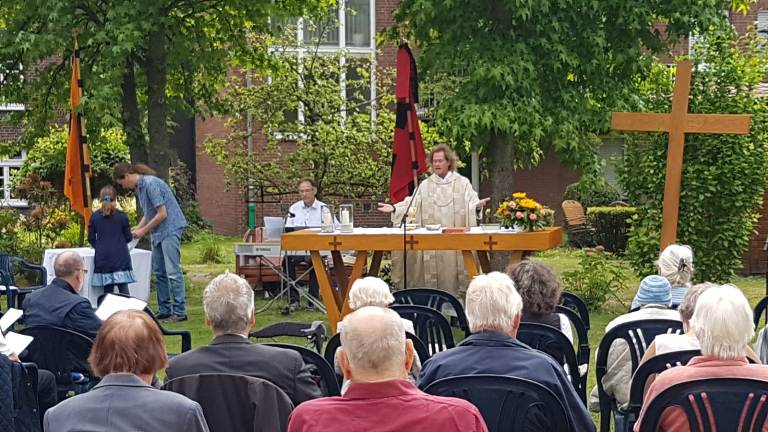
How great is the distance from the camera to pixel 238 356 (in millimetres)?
4391

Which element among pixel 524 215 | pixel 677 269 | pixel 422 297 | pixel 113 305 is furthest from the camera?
pixel 524 215

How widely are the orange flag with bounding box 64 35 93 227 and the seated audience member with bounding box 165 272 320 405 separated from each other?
841 cm

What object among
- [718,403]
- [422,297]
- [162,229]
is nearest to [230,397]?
[718,403]

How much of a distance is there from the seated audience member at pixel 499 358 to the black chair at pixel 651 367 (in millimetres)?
602

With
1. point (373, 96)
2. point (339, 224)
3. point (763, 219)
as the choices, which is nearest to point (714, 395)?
point (339, 224)

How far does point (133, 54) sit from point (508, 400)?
35.7 feet

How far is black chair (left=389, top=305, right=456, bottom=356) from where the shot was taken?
20.5 feet

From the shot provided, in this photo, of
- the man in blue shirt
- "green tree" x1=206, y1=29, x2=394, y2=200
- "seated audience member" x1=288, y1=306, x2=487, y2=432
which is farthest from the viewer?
"green tree" x1=206, y1=29, x2=394, y2=200

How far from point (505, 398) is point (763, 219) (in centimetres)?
1258

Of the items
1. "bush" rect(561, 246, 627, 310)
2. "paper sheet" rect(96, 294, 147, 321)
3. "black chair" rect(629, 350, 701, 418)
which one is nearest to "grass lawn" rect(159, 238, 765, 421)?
"bush" rect(561, 246, 627, 310)

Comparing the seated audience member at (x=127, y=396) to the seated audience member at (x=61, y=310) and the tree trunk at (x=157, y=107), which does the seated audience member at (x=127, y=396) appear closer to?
the seated audience member at (x=61, y=310)

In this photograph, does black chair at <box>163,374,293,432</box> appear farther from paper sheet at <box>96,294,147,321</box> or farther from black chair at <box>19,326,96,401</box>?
black chair at <box>19,326,96,401</box>

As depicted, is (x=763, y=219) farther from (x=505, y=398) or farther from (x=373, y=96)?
(x=505, y=398)

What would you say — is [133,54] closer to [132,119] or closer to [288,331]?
[132,119]
